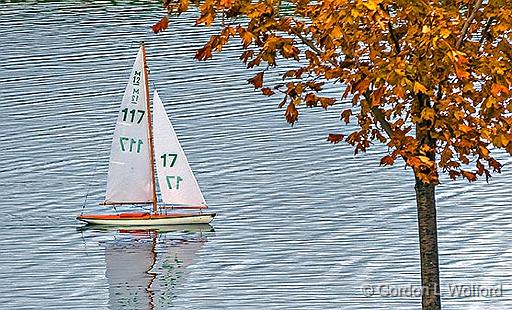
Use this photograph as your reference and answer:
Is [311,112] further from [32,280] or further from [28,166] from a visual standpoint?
[32,280]

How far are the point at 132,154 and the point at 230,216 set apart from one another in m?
3.84

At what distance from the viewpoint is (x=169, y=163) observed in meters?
39.2

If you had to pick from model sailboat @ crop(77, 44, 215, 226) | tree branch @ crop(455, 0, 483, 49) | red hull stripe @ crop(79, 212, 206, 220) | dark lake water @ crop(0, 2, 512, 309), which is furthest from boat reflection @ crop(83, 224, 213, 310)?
tree branch @ crop(455, 0, 483, 49)

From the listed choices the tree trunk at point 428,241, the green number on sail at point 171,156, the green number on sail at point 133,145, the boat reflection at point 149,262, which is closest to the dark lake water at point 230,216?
the boat reflection at point 149,262

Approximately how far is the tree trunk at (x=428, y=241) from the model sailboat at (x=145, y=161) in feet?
77.3

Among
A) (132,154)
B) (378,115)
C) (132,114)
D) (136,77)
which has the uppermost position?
(378,115)

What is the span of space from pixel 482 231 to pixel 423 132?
70.5ft

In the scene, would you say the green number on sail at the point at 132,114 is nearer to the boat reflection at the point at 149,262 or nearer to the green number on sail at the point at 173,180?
the green number on sail at the point at 173,180

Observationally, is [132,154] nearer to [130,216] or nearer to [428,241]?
[130,216]

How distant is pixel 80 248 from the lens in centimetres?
3581

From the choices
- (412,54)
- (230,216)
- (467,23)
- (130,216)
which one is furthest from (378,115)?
(130,216)

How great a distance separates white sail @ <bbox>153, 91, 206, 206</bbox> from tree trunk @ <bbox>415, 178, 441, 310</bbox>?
24109 mm

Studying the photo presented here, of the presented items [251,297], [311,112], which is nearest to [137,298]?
[251,297]

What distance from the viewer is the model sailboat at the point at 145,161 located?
128 feet
